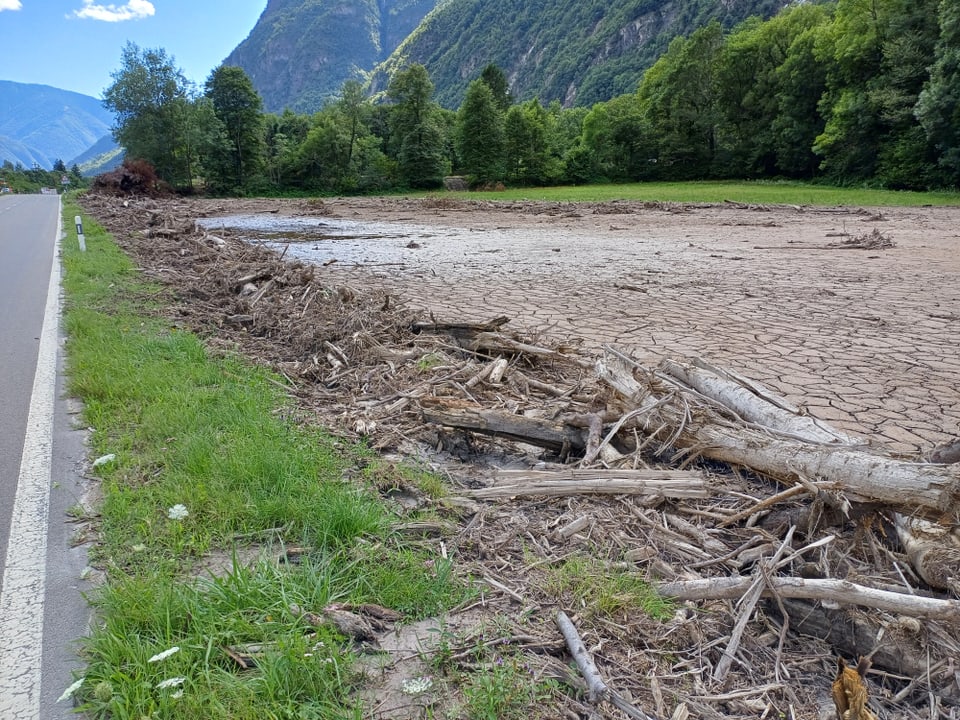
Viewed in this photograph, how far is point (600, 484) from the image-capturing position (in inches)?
137

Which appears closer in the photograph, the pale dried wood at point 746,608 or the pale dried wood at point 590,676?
the pale dried wood at point 590,676

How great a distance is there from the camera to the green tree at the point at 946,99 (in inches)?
1282

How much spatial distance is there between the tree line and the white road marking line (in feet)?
160

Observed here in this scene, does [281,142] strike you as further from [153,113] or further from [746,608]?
[746,608]

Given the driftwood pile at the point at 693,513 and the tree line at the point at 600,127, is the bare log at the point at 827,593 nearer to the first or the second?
the driftwood pile at the point at 693,513

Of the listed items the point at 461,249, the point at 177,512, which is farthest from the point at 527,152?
the point at 177,512

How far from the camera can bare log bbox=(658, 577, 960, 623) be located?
2.15 metres

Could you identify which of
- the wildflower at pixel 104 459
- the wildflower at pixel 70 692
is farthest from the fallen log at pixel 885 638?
the wildflower at pixel 104 459

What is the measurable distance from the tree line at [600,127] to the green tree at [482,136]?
0.49 ft

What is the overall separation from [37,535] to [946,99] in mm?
43347

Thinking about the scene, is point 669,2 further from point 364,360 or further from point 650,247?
point 364,360

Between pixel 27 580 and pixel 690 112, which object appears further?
pixel 690 112

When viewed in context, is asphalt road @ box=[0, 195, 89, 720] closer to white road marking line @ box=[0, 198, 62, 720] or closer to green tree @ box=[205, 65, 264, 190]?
white road marking line @ box=[0, 198, 62, 720]

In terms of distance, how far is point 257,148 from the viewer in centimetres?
6262
